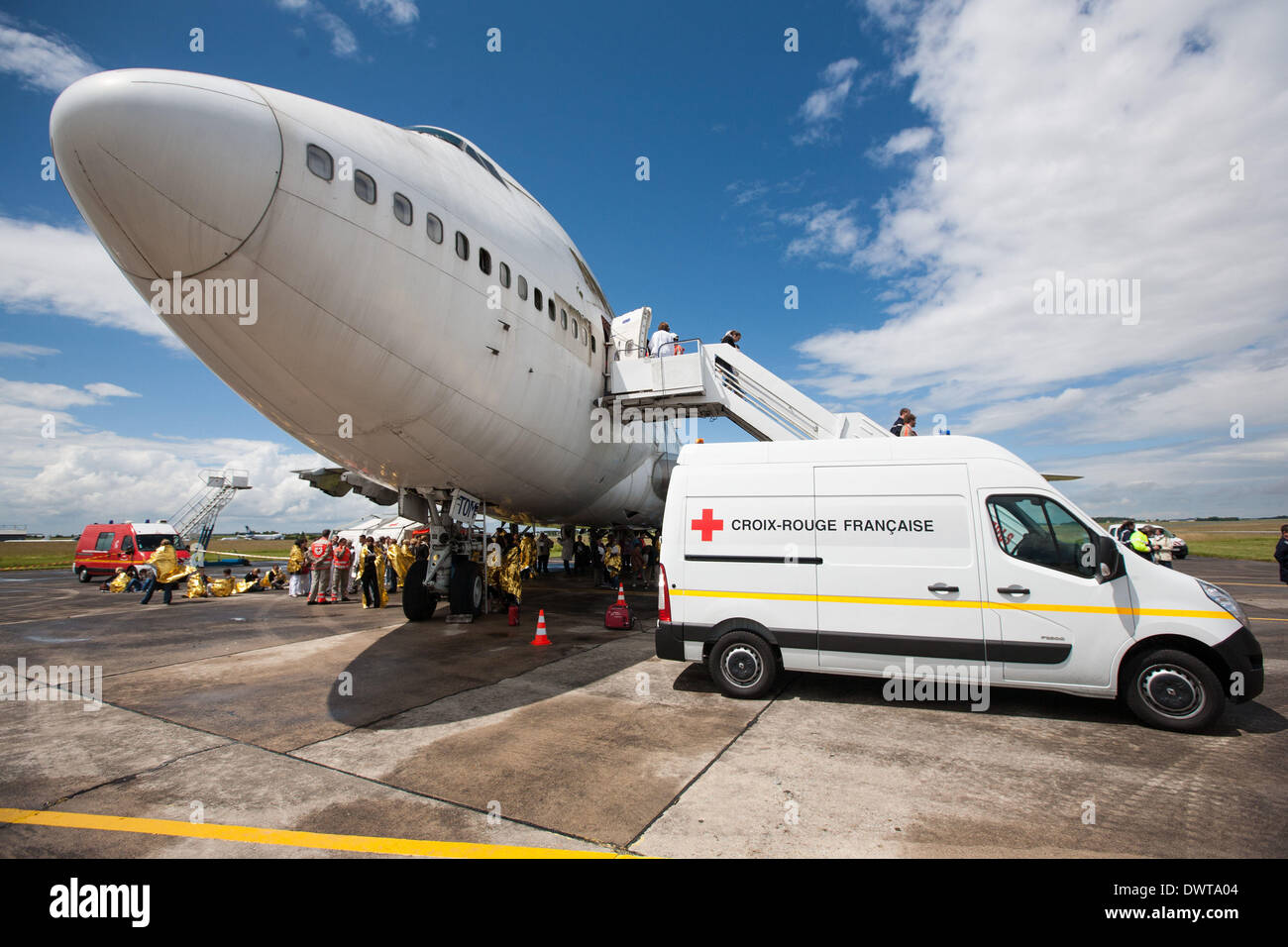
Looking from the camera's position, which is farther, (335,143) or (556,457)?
(556,457)

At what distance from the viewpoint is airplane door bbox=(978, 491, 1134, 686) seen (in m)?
4.85

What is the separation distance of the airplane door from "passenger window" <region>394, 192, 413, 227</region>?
6287mm

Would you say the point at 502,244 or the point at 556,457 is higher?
the point at 502,244

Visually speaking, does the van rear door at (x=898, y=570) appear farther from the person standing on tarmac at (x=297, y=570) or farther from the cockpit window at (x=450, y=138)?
the person standing on tarmac at (x=297, y=570)

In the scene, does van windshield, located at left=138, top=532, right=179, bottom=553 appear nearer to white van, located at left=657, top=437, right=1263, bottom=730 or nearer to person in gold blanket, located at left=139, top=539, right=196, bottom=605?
person in gold blanket, located at left=139, top=539, right=196, bottom=605

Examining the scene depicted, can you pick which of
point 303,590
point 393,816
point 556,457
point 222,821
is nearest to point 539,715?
point 393,816

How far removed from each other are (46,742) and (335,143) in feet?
18.4

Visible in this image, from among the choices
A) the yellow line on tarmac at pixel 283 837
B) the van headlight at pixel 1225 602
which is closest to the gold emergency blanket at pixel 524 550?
the yellow line on tarmac at pixel 283 837

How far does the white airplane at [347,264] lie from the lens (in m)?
4.06

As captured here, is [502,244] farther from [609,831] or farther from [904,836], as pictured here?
[904,836]

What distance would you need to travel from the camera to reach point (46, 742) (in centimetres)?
454

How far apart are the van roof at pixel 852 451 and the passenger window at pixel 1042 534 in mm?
457

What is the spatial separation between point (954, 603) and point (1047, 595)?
75 cm
